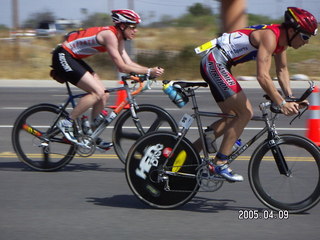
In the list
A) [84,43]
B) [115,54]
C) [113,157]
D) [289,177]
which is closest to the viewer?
[289,177]

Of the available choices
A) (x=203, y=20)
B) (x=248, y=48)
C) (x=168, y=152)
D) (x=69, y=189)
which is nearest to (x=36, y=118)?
(x=69, y=189)

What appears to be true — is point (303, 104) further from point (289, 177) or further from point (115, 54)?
point (115, 54)

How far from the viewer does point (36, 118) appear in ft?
27.5

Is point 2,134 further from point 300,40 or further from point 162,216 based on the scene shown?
point 300,40

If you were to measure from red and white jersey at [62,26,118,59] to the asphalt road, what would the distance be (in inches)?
55.1

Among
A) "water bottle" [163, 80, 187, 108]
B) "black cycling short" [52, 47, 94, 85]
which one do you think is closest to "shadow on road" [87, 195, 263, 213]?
"water bottle" [163, 80, 187, 108]

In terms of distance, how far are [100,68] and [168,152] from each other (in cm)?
1724

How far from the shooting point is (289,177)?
20.7ft

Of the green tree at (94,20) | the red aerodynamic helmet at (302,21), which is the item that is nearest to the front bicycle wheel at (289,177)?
the red aerodynamic helmet at (302,21)

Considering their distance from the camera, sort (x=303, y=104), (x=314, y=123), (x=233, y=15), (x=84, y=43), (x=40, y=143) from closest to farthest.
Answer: (x=303, y=104) < (x=84, y=43) < (x=40, y=143) < (x=314, y=123) < (x=233, y=15)

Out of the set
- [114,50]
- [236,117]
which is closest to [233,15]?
[114,50]
